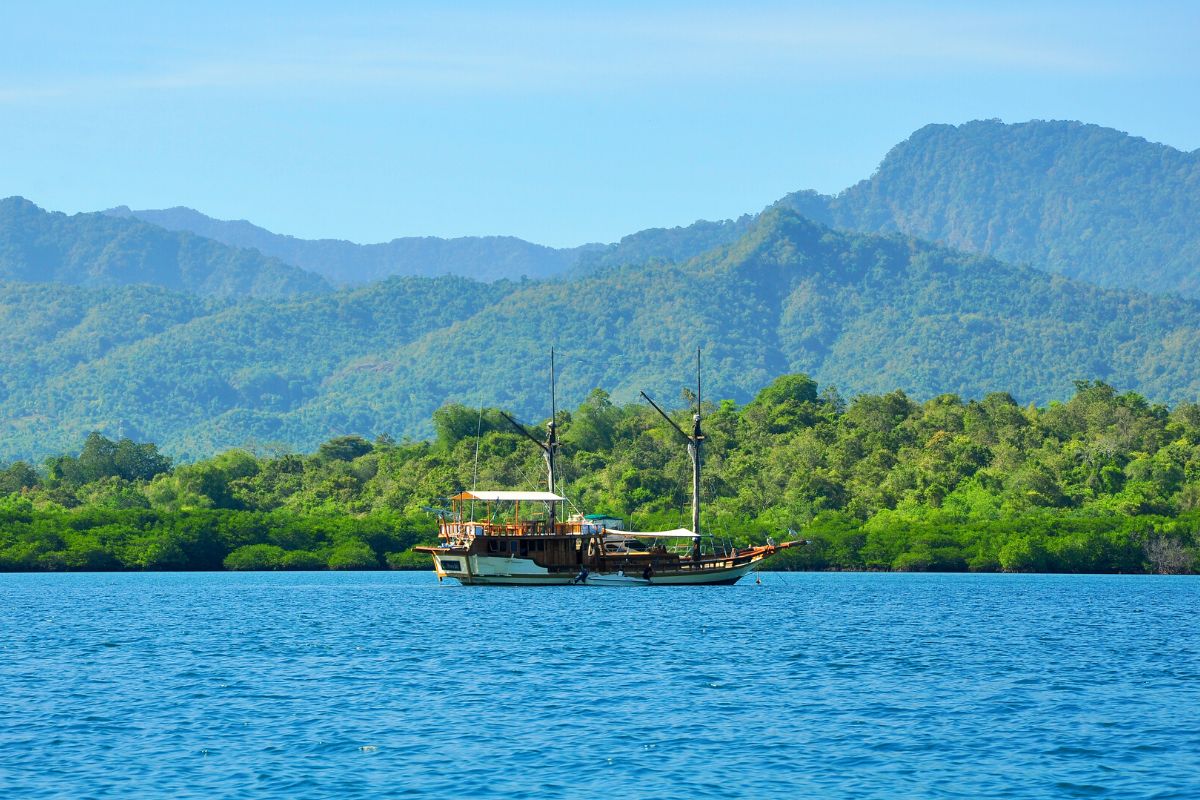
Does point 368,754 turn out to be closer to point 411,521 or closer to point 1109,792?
point 1109,792

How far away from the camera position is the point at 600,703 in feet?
137

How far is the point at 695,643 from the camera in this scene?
58.8m

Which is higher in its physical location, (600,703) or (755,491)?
(755,491)

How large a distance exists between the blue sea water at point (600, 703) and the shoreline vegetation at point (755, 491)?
170 feet

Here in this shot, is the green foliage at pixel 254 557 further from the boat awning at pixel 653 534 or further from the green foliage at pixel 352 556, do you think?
the boat awning at pixel 653 534

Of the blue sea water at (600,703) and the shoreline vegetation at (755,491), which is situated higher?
the shoreline vegetation at (755,491)

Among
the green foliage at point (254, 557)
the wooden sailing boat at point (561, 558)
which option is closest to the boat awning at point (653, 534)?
the wooden sailing boat at point (561, 558)

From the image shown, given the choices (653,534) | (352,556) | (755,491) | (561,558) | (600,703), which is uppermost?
(755,491)

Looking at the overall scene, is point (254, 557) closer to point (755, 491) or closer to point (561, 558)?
point (561, 558)

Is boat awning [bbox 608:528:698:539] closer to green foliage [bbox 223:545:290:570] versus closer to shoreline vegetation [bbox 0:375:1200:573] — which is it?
shoreline vegetation [bbox 0:375:1200:573]

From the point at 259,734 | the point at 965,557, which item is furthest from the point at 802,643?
the point at 965,557

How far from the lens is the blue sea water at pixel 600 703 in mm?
31656

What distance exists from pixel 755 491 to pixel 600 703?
358ft

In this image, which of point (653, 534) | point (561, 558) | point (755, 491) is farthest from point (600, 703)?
point (755, 491)
